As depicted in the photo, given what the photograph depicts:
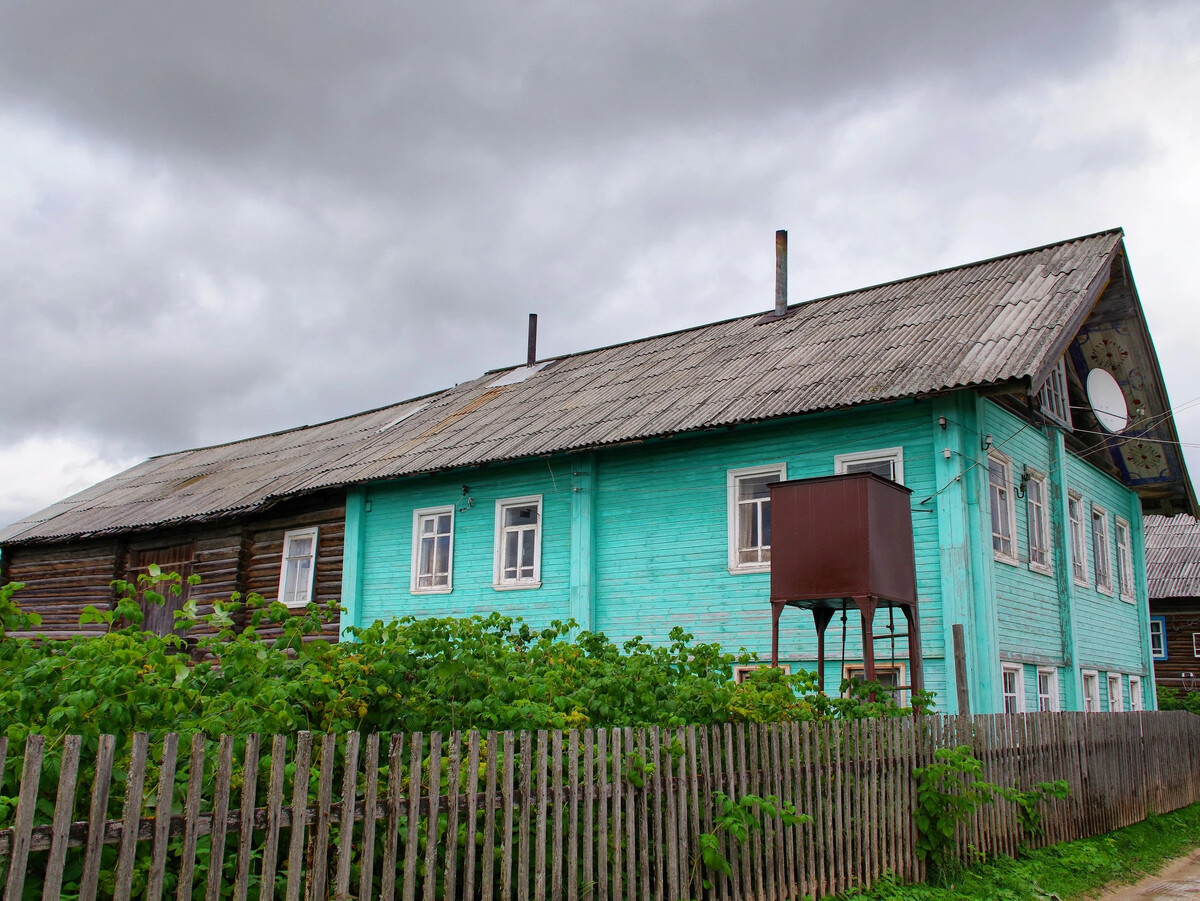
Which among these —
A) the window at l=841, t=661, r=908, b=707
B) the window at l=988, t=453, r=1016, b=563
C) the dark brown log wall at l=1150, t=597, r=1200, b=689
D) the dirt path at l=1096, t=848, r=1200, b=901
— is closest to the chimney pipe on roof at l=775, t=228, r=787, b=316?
the window at l=988, t=453, r=1016, b=563

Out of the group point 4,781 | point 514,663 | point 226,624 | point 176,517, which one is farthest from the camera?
point 176,517

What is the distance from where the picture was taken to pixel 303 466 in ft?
70.3

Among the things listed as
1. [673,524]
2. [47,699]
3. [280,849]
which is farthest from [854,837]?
[673,524]

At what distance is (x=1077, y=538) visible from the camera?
16.5 meters

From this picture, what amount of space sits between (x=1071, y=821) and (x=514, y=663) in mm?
7368

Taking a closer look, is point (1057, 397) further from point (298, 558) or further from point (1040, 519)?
point (298, 558)

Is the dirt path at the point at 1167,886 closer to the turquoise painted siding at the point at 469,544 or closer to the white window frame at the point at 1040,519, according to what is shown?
the white window frame at the point at 1040,519

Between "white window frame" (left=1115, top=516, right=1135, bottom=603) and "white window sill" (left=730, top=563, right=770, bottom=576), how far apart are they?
8429 millimetres

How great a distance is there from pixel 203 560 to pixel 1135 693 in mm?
17957

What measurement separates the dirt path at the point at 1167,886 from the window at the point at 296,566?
47.2 feet

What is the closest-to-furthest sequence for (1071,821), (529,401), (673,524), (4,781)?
(4,781) < (1071,821) < (673,524) < (529,401)

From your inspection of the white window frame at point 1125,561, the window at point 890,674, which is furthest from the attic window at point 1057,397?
the window at point 890,674

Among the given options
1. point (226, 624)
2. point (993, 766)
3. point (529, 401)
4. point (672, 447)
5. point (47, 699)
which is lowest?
point (993, 766)

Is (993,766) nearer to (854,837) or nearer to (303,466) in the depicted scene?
(854,837)
